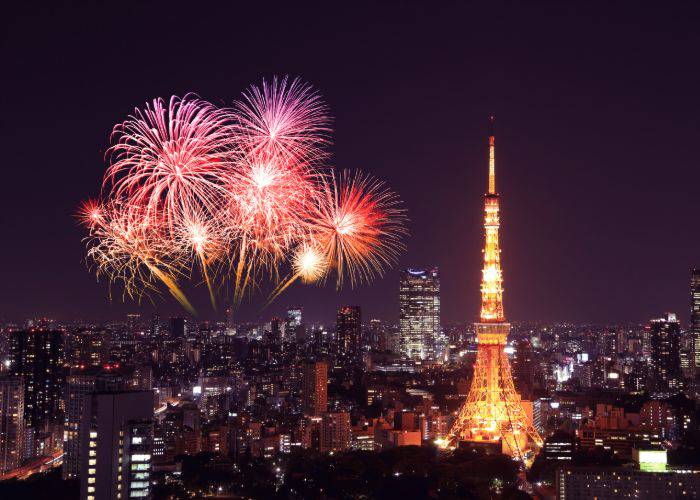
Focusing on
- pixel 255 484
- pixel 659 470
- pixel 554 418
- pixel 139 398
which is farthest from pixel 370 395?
pixel 139 398

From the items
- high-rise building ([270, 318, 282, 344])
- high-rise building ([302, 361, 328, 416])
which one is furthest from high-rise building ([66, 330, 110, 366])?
high-rise building ([270, 318, 282, 344])

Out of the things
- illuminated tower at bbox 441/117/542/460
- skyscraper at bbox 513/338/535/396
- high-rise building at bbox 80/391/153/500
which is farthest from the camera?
skyscraper at bbox 513/338/535/396

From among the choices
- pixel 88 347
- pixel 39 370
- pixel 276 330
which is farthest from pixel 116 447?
pixel 276 330

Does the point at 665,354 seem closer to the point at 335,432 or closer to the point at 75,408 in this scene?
the point at 335,432

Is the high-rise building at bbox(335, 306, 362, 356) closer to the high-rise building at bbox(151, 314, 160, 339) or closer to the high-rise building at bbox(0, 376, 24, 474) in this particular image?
the high-rise building at bbox(151, 314, 160, 339)

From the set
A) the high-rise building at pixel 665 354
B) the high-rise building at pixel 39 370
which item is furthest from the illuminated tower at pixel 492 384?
the high-rise building at pixel 665 354

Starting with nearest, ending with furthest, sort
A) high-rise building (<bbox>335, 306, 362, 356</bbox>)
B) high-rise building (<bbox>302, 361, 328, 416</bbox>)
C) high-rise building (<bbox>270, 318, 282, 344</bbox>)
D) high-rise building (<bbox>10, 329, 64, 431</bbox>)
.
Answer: high-rise building (<bbox>10, 329, 64, 431</bbox>) → high-rise building (<bbox>302, 361, 328, 416</bbox>) → high-rise building (<bbox>335, 306, 362, 356</bbox>) → high-rise building (<bbox>270, 318, 282, 344</bbox>)
